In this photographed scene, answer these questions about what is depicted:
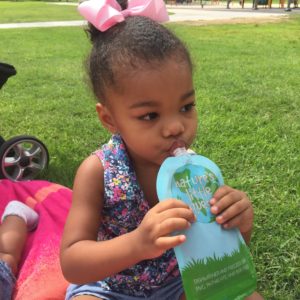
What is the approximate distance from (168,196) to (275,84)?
4396mm

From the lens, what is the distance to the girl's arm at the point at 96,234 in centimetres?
125

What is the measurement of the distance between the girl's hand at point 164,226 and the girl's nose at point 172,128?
0.24 m

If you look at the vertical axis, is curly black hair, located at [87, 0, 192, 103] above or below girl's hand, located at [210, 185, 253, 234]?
above

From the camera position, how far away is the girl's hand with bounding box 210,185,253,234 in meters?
1.36

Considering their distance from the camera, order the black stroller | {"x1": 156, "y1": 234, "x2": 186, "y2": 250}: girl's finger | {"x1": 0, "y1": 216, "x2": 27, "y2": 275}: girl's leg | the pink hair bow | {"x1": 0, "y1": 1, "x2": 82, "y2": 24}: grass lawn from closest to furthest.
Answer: {"x1": 156, "y1": 234, "x2": 186, "y2": 250}: girl's finger, the pink hair bow, {"x1": 0, "y1": 216, "x2": 27, "y2": 275}: girl's leg, the black stroller, {"x1": 0, "y1": 1, "x2": 82, "y2": 24}: grass lawn

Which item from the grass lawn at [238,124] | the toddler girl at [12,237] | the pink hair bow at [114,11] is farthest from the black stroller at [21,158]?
the pink hair bow at [114,11]

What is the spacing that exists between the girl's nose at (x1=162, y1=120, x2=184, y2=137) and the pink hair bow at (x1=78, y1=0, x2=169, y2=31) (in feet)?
1.37

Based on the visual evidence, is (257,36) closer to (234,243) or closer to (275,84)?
(275,84)

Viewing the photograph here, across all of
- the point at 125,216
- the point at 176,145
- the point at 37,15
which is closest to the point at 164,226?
the point at 176,145

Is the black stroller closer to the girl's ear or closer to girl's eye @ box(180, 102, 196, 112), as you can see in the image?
the girl's ear

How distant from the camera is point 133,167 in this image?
168 cm

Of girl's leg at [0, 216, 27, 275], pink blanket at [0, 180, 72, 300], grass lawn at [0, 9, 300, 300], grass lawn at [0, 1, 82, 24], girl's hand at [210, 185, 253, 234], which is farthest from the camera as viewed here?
grass lawn at [0, 1, 82, 24]

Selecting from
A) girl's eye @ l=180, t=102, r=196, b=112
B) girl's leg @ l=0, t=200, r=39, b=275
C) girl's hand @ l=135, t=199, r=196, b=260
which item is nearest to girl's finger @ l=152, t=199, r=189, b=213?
girl's hand @ l=135, t=199, r=196, b=260

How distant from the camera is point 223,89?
5.29 metres
